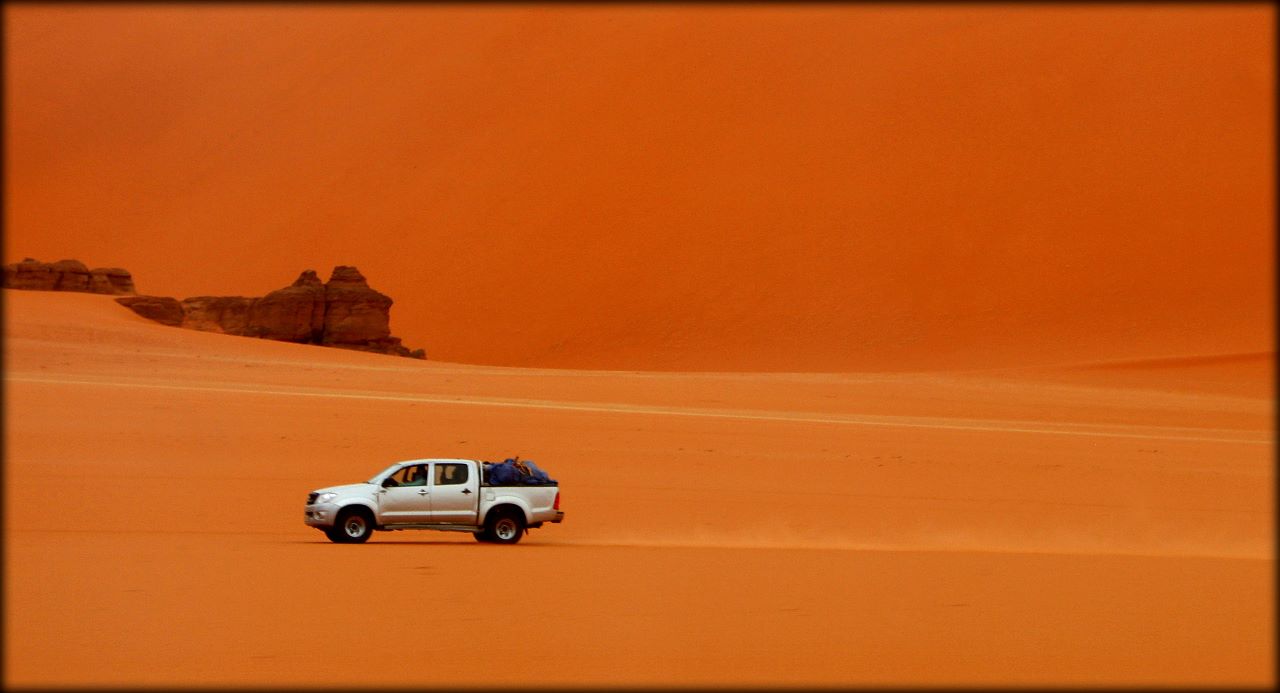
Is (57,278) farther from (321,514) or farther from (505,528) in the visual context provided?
(505,528)

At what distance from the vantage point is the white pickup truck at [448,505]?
10.6 meters

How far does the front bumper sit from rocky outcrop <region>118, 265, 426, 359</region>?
2196 centimetres

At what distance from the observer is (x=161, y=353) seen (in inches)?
A: 940

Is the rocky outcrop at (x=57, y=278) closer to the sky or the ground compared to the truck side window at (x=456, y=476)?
closer to the sky

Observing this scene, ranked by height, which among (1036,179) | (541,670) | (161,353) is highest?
(1036,179)

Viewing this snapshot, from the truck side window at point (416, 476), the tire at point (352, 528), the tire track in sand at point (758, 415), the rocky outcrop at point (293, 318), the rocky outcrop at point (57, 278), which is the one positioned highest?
the rocky outcrop at point (57, 278)

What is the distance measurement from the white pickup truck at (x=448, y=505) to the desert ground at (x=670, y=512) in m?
0.26

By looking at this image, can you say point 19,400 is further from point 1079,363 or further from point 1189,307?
Result: point 1189,307

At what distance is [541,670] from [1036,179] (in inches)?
1515

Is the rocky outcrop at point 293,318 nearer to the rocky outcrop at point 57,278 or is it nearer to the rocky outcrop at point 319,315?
the rocky outcrop at point 319,315

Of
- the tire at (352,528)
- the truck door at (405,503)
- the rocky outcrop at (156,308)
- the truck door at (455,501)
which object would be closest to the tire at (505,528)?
the truck door at (455,501)

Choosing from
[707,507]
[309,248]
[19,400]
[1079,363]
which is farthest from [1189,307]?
[309,248]

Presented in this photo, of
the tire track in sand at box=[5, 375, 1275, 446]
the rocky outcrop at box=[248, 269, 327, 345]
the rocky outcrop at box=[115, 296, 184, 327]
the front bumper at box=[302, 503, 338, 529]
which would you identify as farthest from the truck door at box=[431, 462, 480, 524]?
the rocky outcrop at box=[115, 296, 184, 327]

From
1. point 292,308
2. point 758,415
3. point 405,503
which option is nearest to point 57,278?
point 292,308
